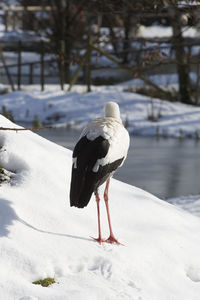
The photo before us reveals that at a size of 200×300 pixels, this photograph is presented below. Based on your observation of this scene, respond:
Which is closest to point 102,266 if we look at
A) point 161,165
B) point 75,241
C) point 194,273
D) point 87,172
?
point 75,241

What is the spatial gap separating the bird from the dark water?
13.9 feet

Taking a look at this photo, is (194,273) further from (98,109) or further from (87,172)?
(98,109)

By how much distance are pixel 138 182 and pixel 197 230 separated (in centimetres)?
422

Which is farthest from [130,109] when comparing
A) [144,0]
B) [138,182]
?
[144,0]

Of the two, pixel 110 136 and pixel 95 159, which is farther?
pixel 110 136

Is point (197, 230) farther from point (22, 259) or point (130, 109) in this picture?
point (130, 109)

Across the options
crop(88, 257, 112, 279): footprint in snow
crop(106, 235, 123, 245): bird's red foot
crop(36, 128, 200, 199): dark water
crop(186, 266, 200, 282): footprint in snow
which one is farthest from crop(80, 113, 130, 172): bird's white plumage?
crop(36, 128, 200, 199): dark water

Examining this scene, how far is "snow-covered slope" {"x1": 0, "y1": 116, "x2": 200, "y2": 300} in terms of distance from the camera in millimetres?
4070

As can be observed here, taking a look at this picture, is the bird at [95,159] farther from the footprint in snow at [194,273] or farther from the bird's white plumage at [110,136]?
the footprint in snow at [194,273]

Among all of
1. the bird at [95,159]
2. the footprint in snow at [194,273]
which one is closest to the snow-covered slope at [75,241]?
the footprint in snow at [194,273]

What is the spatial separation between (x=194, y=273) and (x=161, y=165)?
686cm

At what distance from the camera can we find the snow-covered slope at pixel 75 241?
407cm

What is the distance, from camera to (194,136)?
15.6 m

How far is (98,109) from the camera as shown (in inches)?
723
